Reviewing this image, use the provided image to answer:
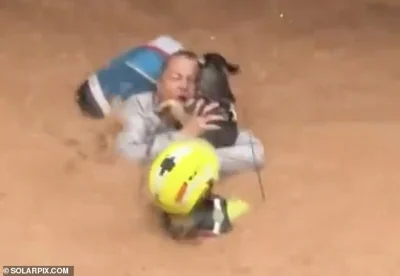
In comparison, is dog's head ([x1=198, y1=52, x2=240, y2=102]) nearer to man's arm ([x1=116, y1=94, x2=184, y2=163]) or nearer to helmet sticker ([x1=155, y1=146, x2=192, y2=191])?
Result: man's arm ([x1=116, y1=94, x2=184, y2=163])

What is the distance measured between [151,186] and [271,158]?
12.2 inches

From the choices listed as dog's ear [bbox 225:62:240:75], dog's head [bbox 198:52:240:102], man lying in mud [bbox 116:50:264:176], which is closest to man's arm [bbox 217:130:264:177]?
man lying in mud [bbox 116:50:264:176]

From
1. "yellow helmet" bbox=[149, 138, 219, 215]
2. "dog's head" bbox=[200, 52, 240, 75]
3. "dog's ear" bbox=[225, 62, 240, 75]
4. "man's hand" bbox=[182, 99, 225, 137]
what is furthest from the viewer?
"dog's ear" bbox=[225, 62, 240, 75]

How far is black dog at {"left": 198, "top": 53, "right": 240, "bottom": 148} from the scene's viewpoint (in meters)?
1.70

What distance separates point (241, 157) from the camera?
170cm

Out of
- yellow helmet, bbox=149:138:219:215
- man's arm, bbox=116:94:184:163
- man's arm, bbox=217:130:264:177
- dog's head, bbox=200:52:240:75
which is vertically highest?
dog's head, bbox=200:52:240:75

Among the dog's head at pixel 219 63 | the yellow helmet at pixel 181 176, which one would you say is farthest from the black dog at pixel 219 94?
the yellow helmet at pixel 181 176

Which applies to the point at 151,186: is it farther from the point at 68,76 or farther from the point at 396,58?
the point at 396,58

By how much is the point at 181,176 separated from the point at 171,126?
24cm

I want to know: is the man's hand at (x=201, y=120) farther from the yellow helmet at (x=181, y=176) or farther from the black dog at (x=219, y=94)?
the yellow helmet at (x=181, y=176)

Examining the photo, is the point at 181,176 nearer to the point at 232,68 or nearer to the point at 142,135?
the point at 142,135

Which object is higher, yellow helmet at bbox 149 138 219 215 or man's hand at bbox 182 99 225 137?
man's hand at bbox 182 99 225 137

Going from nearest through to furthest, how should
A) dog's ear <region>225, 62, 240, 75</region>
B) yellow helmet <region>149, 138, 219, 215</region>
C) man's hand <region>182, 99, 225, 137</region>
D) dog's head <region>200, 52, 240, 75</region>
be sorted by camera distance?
yellow helmet <region>149, 138, 219, 215</region> → man's hand <region>182, 99, 225, 137</region> → dog's head <region>200, 52, 240, 75</region> → dog's ear <region>225, 62, 240, 75</region>

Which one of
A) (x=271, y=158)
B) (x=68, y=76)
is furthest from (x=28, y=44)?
(x=271, y=158)
